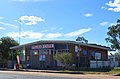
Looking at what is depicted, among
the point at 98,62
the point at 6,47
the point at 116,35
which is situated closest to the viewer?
the point at 116,35

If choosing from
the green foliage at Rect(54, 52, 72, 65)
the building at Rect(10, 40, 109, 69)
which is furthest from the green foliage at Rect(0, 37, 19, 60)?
the green foliage at Rect(54, 52, 72, 65)

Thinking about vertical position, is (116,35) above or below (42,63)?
above

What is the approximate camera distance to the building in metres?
60.9

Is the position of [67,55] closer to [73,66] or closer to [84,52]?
[73,66]

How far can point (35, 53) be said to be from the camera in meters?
66.6

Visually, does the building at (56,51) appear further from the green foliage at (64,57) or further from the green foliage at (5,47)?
the green foliage at (5,47)

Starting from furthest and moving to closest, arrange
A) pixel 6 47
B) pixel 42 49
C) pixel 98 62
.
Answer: pixel 6 47, pixel 42 49, pixel 98 62

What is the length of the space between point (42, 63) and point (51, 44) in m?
4.66

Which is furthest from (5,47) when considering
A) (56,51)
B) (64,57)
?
(64,57)

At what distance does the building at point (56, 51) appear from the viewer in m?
60.9

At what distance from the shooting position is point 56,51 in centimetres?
6231

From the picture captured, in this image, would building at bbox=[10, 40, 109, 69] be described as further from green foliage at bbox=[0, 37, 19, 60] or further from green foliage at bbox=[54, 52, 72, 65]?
green foliage at bbox=[0, 37, 19, 60]

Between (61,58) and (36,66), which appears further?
(36,66)

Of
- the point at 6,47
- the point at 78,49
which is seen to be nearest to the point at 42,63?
the point at 78,49
